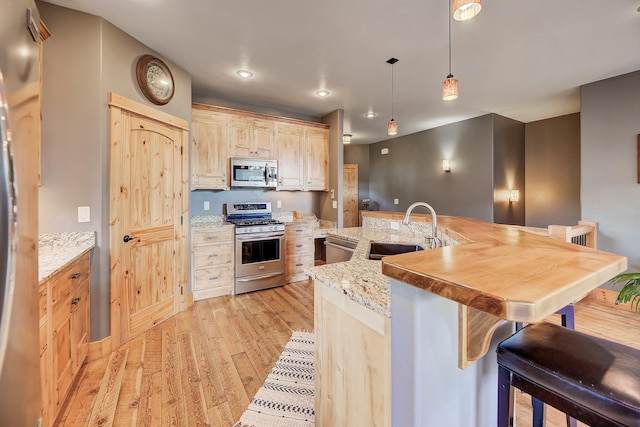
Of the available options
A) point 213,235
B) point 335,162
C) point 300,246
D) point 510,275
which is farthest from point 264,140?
point 510,275

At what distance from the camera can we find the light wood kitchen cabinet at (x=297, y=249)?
13.5 ft

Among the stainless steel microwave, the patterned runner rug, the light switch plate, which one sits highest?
the stainless steel microwave

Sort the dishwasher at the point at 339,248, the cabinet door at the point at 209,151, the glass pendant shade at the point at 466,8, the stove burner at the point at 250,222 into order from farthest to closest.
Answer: the stove burner at the point at 250,222
the cabinet door at the point at 209,151
the dishwasher at the point at 339,248
the glass pendant shade at the point at 466,8

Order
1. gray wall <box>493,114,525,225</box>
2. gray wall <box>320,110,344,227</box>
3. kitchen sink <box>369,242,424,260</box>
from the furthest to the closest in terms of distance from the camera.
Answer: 1. gray wall <box>493,114,525,225</box>
2. gray wall <box>320,110,344,227</box>
3. kitchen sink <box>369,242,424,260</box>

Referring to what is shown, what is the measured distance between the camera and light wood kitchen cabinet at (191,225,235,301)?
3396 mm

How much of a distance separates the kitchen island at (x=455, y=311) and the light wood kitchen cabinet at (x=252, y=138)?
10.7ft

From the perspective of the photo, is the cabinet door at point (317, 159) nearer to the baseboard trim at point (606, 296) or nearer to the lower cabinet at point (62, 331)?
the lower cabinet at point (62, 331)

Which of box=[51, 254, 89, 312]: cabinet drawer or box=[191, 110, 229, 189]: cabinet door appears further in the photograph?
box=[191, 110, 229, 189]: cabinet door

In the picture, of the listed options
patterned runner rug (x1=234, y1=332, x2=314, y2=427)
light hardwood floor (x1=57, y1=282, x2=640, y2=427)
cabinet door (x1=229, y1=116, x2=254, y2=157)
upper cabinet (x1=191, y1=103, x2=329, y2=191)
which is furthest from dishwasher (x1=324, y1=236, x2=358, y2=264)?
cabinet door (x1=229, y1=116, x2=254, y2=157)

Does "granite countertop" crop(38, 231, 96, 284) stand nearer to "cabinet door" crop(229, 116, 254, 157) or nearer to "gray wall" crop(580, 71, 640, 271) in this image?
"cabinet door" crop(229, 116, 254, 157)

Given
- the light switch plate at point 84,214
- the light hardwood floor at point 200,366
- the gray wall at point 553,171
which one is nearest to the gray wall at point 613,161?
the light hardwood floor at point 200,366

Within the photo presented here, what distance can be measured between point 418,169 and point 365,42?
406cm

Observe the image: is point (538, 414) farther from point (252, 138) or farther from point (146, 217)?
point (252, 138)

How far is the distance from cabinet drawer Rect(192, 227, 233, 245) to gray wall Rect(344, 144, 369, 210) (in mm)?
4685
